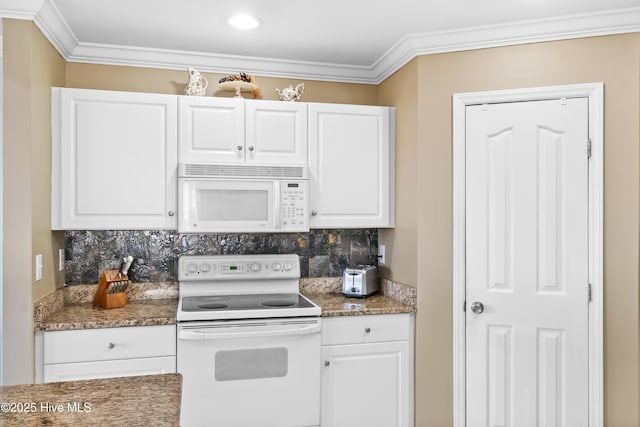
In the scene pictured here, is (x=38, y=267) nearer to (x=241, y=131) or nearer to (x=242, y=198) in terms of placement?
(x=242, y=198)

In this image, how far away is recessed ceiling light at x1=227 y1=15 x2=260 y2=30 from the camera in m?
2.51

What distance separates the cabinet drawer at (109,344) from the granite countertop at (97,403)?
1100 millimetres

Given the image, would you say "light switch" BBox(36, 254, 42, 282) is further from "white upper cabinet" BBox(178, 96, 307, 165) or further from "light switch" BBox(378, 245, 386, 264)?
"light switch" BBox(378, 245, 386, 264)

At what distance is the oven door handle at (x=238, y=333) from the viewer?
2.49 m

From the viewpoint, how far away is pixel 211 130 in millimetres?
2889

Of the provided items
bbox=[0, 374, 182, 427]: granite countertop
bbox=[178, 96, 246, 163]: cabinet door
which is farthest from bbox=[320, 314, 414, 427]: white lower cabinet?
bbox=[0, 374, 182, 427]: granite countertop

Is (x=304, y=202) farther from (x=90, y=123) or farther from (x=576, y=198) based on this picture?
(x=576, y=198)

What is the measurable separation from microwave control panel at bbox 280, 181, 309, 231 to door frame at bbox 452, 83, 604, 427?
2.88 feet

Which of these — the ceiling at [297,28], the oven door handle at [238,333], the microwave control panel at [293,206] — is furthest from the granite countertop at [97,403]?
the ceiling at [297,28]

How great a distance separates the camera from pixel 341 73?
3.32 meters

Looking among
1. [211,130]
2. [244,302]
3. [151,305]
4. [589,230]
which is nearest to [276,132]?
[211,130]

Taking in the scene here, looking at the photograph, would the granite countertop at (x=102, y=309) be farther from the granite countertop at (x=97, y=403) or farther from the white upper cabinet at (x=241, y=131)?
the granite countertop at (x=97, y=403)

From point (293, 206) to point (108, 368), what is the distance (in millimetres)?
1312

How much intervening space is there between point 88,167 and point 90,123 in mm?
244
